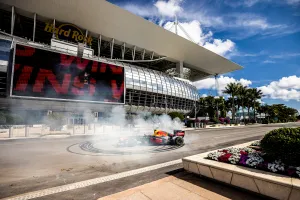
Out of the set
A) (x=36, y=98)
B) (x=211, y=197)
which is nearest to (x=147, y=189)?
(x=211, y=197)

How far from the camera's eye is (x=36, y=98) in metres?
28.0

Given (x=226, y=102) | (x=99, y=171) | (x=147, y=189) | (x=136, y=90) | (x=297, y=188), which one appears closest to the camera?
(x=297, y=188)

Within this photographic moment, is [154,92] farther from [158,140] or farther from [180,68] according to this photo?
[158,140]

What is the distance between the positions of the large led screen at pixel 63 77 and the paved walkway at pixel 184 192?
30579 mm

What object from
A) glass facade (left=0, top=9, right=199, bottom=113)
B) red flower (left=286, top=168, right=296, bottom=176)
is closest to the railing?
red flower (left=286, top=168, right=296, bottom=176)

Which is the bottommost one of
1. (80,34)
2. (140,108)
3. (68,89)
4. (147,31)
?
(140,108)

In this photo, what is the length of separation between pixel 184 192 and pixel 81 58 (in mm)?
35027

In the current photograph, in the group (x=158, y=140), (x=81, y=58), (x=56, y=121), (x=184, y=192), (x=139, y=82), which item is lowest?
(x=184, y=192)

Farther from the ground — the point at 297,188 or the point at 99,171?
the point at 297,188

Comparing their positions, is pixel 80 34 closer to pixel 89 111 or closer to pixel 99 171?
pixel 89 111

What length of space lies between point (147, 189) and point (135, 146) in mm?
7514

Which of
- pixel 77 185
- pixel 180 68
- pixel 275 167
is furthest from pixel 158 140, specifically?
pixel 180 68

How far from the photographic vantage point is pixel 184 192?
4.38m

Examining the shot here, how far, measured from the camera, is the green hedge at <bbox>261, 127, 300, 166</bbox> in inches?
176
